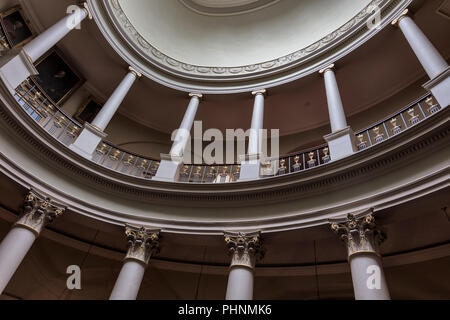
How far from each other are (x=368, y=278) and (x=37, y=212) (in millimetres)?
5606

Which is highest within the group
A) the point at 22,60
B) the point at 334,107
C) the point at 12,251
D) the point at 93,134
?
the point at 334,107

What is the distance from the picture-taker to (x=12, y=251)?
5453 millimetres

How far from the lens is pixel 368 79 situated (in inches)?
403

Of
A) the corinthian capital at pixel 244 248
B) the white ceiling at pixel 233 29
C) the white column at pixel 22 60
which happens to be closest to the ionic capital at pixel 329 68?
the white ceiling at pixel 233 29

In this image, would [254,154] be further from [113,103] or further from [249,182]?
[113,103]

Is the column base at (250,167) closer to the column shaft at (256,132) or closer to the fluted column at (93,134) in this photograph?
the column shaft at (256,132)

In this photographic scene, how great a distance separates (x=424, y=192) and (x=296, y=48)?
27.3ft

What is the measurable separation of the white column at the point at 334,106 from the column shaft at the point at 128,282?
4910mm

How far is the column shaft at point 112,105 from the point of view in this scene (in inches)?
328

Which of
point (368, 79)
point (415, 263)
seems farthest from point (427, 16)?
point (415, 263)

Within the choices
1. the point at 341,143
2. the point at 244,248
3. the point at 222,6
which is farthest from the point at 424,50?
the point at 222,6
